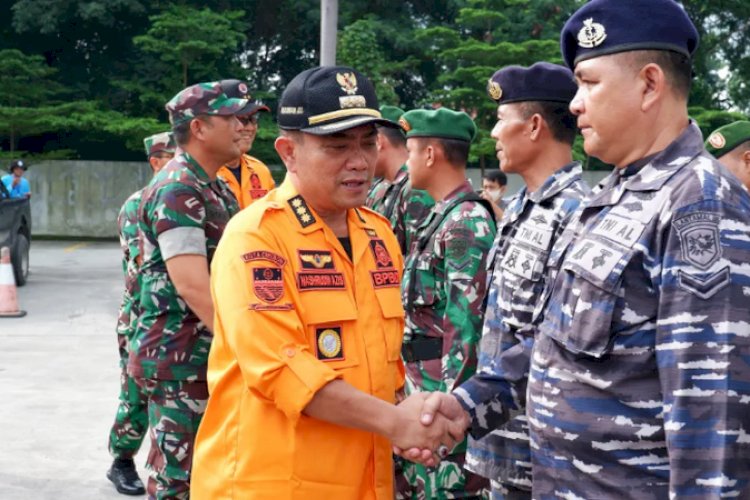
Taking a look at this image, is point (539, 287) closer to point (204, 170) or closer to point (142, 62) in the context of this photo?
point (204, 170)

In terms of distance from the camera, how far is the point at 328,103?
273cm

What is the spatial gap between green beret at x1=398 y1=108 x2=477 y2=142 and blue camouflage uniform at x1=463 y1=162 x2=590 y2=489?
1133mm

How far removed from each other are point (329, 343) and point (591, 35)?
3.37 feet

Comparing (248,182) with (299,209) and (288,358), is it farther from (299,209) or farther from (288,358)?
(288,358)

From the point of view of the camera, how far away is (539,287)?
327 centimetres

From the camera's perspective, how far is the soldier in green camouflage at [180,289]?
14.2 ft

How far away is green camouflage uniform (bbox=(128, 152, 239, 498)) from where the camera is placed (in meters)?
4.36

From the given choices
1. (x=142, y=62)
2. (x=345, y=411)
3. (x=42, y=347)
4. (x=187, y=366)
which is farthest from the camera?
(x=142, y=62)

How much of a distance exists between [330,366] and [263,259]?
334mm

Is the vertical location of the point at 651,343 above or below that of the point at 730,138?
below

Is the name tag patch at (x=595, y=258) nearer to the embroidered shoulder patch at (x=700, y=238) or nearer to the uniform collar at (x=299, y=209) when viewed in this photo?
the embroidered shoulder patch at (x=700, y=238)

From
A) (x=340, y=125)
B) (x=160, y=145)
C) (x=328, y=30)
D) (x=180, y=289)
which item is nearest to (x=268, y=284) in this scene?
(x=340, y=125)

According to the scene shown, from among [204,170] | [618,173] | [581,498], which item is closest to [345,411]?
[581,498]

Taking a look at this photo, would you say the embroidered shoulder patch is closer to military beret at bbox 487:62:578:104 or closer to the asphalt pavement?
military beret at bbox 487:62:578:104
